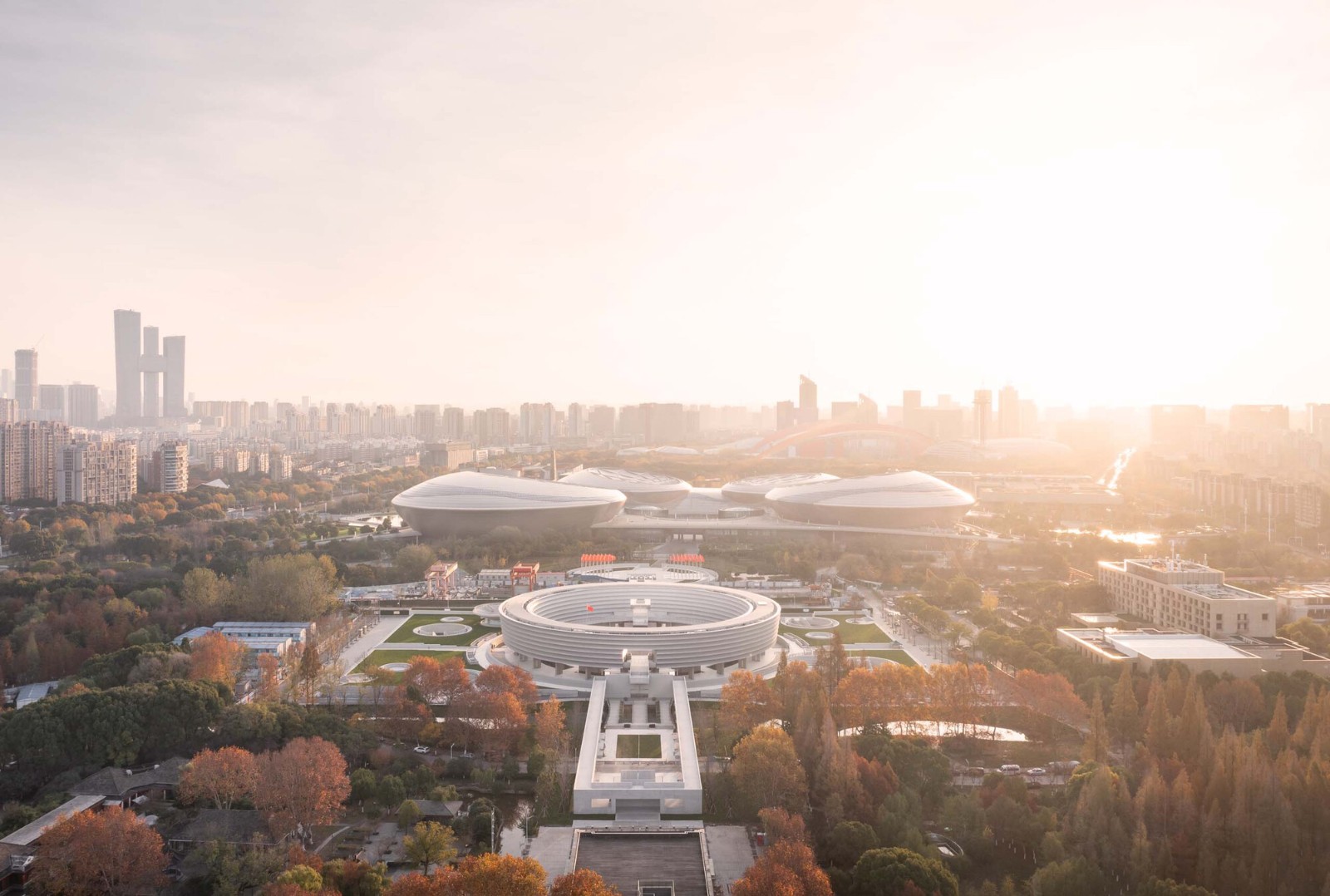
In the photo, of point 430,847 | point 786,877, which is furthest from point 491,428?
point 786,877

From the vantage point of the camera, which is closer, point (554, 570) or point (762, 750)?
point (762, 750)

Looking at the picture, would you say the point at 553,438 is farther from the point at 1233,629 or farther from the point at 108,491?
the point at 1233,629

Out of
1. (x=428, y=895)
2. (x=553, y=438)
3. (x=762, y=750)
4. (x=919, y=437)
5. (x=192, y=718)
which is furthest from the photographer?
(x=553, y=438)

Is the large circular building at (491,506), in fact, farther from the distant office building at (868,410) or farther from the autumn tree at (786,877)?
the distant office building at (868,410)

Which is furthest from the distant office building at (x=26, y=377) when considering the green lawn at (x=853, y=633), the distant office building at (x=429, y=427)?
the green lawn at (x=853, y=633)

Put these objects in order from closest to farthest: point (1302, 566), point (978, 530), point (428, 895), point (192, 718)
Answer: point (428, 895) < point (192, 718) < point (1302, 566) < point (978, 530)

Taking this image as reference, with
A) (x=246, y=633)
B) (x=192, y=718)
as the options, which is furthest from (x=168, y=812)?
(x=246, y=633)

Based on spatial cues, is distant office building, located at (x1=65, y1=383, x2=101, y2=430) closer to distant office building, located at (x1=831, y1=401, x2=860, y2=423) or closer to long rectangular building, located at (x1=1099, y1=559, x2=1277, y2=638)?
distant office building, located at (x1=831, y1=401, x2=860, y2=423)
